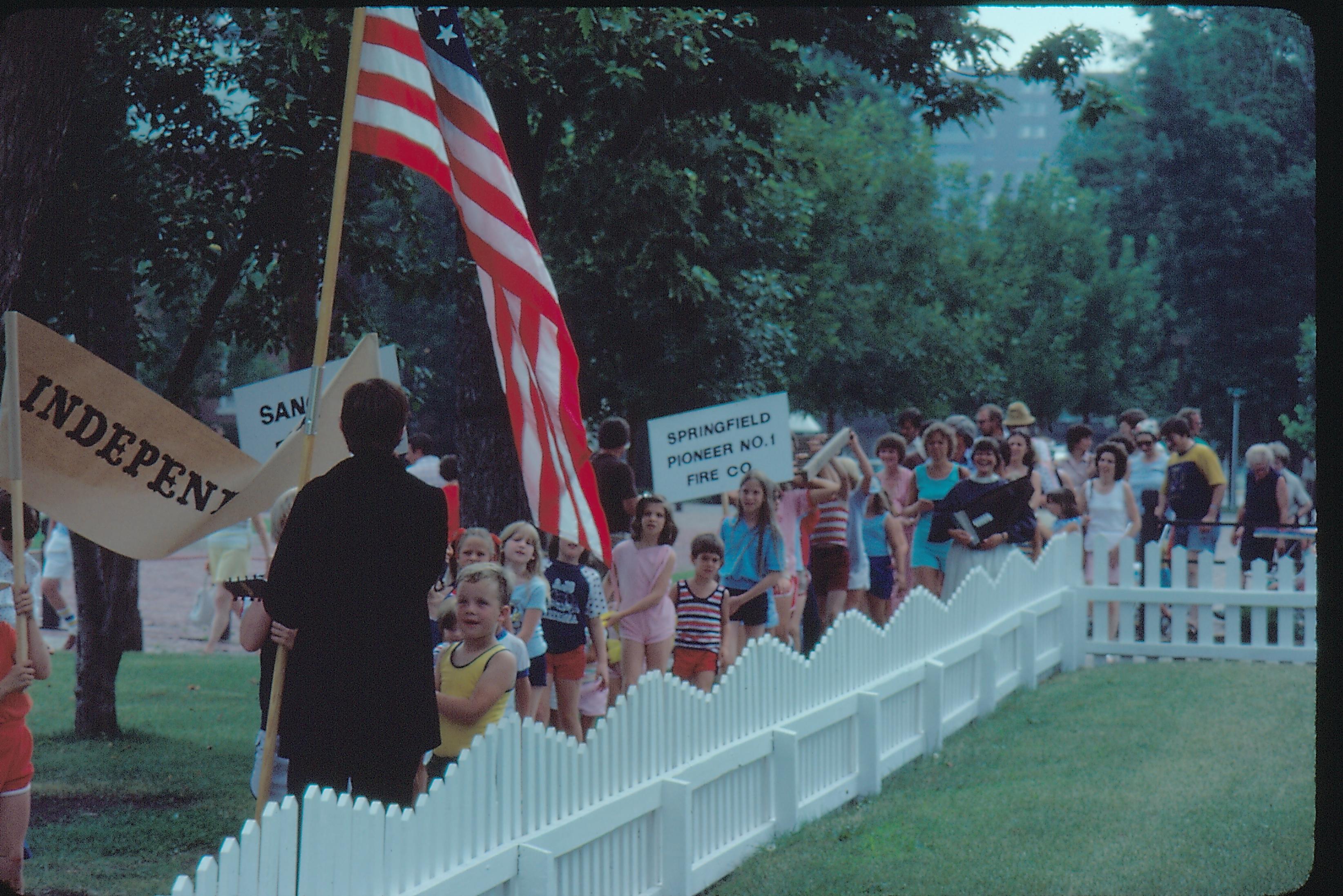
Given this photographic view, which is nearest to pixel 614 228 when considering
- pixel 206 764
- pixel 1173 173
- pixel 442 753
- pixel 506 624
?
pixel 206 764

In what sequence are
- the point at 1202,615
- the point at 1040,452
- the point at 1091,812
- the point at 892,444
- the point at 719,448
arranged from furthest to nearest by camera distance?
the point at 1040,452, the point at 892,444, the point at 1202,615, the point at 719,448, the point at 1091,812

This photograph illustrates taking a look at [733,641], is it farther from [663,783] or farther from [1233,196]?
[1233,196]

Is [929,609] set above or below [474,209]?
below

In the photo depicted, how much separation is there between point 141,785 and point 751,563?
3.79m

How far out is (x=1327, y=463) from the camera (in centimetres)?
383

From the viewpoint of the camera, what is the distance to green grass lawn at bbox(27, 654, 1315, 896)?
6.29 m

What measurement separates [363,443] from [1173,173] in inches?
2173

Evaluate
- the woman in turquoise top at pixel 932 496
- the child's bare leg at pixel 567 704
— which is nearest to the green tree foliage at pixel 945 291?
the woman in turquoise top at pixel 932 496

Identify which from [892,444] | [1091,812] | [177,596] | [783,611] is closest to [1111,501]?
[892,444]

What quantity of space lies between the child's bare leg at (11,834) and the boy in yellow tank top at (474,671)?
140cm

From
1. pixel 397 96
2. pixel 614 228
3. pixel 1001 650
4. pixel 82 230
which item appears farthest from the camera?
pixel 614 228

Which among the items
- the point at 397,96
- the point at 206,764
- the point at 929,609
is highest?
the point at 397,96

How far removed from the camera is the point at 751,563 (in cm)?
959

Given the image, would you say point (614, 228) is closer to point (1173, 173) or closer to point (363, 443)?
point (363, 443)
